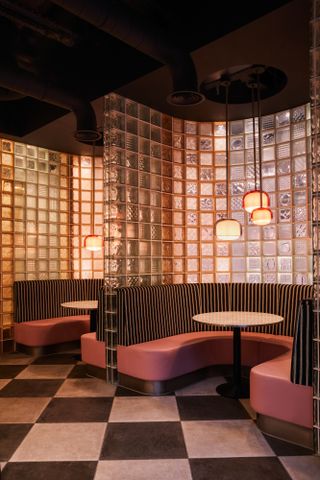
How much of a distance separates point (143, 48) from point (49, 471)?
119 inches

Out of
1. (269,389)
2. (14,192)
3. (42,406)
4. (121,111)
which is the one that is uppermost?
(121,111)

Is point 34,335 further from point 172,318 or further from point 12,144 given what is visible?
point 12,144

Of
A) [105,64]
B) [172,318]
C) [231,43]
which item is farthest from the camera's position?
[172,318]

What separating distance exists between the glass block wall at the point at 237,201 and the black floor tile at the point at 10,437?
2.47m

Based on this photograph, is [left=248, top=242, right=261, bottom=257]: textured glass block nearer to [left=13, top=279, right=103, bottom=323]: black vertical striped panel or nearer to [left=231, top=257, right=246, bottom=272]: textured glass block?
[left=231, top=257, right=246, bottom=272]: textured glass block

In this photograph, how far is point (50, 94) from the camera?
4.13 m

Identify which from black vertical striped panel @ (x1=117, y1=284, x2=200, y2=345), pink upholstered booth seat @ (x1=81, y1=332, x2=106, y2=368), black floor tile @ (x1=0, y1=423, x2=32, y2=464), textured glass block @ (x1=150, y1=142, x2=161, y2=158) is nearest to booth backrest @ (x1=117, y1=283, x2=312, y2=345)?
black vertical striped panel @ (x1=117, y1=284, x2=200, y2=345)

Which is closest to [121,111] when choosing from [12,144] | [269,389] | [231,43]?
[231,43]

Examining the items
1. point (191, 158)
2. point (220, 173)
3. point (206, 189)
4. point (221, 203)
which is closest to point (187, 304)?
point (221, 203)

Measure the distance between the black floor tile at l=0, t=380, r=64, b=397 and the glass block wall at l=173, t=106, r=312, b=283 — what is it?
1839mm

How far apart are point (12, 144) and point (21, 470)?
454 centimetres

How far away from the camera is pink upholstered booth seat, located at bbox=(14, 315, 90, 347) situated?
5.44m

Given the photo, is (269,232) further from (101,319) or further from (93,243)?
(93,243)

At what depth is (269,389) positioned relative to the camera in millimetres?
2912
